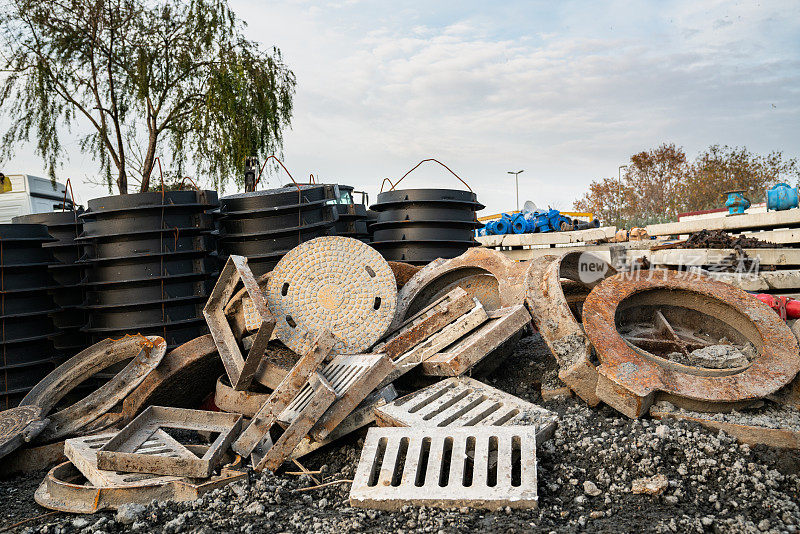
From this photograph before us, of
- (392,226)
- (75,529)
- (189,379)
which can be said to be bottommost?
(75,529)

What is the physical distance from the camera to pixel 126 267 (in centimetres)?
469

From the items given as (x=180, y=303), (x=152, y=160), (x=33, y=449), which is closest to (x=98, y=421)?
(x=33, y=449)

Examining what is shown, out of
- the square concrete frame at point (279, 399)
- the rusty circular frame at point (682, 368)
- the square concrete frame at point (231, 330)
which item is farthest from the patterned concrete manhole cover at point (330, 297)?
the rusty circular frame at point (682, 368)

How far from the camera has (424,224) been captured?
5852mm

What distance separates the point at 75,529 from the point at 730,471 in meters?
3.10

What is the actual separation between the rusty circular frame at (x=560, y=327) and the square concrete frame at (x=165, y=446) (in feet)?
6.64

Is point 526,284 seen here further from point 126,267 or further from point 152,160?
point 152,160

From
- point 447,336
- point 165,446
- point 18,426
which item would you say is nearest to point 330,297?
point 447,336

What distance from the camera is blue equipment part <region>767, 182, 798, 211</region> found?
7973 millimetres

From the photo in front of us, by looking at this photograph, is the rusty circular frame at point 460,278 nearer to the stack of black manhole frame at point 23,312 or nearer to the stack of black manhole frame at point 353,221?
the stack of black manhole frame at point 353,221

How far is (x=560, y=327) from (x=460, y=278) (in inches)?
55.3

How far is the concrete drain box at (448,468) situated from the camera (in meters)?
2.58

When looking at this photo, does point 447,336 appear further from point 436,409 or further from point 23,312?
point 23,312

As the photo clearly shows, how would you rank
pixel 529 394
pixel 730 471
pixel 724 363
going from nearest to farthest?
pixel 730 471 → pixel 724 363 → pixel 529 394
